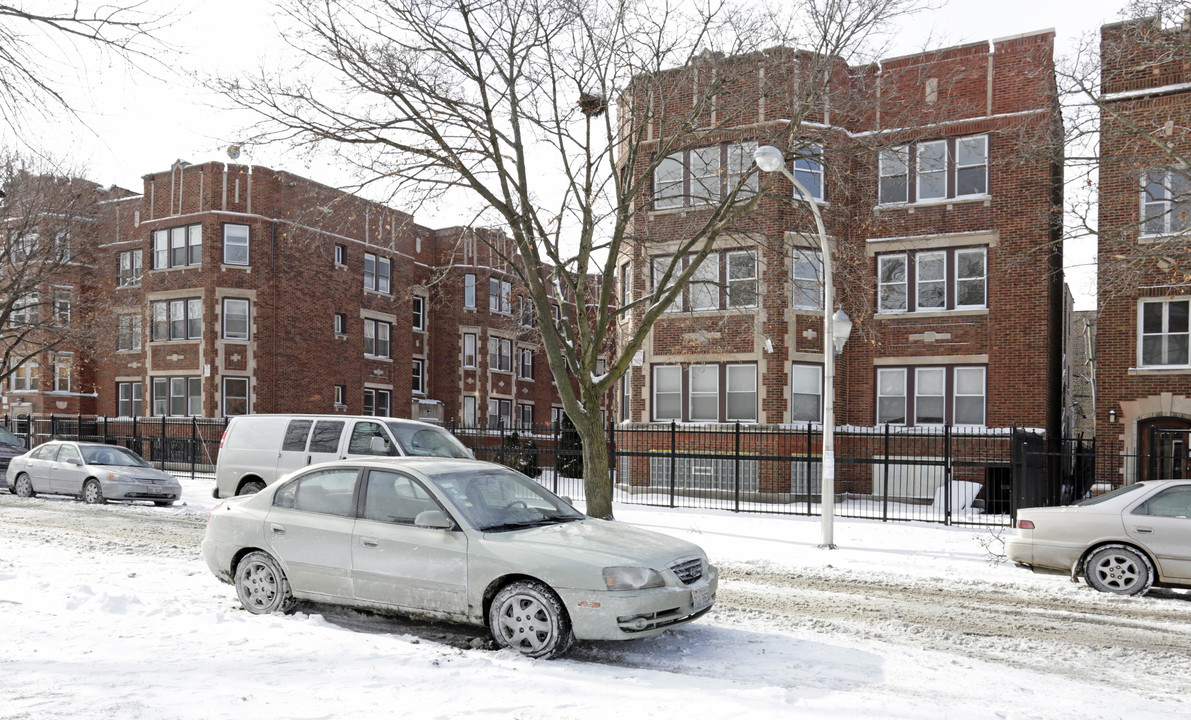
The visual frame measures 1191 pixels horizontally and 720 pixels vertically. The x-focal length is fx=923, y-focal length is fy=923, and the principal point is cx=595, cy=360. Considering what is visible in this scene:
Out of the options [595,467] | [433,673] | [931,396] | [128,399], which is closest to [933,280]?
Answer: [931,396]

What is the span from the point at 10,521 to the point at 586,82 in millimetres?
12559

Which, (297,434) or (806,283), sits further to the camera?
(806,283)

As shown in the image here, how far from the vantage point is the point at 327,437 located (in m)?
15.5

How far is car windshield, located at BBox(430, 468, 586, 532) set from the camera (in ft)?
24.9

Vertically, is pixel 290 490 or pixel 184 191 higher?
pixel 184 191

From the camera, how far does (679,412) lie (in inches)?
996

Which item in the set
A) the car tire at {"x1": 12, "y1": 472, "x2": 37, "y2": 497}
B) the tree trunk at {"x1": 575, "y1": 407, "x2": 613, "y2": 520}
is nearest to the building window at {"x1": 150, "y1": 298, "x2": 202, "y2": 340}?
the car tire at {"x1": 12, "y1": 472, "x2": 37, "y2": 497}

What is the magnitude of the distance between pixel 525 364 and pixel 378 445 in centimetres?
3540

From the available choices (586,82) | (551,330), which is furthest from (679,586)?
(586,82)

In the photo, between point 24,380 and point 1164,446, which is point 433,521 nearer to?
point 1164,446

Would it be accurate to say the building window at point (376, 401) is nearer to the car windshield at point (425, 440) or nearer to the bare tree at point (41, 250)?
the bare tree at point (41, 250)

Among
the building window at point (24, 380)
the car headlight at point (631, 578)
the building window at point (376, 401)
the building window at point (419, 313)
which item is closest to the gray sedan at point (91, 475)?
the car headlight at point (631, 578)

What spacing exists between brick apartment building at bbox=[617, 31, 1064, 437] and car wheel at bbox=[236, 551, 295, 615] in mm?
15258

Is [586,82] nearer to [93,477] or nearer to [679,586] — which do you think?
[679,586]
